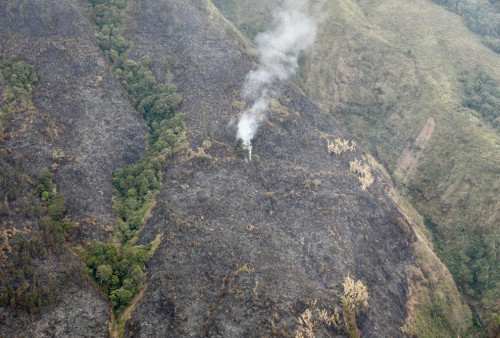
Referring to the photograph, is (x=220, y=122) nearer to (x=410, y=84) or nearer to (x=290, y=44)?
(x=290, y=44)

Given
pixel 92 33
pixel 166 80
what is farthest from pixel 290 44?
pixel 92 33

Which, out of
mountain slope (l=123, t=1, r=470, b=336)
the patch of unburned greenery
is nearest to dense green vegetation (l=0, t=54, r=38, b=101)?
the patch of unburned greenery

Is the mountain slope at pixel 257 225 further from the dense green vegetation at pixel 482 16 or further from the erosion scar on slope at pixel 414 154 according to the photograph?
Answer: the dense green vegetation at pixel 482 16

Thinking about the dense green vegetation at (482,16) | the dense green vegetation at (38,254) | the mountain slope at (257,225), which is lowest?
the dense green vegetation at (38,254)

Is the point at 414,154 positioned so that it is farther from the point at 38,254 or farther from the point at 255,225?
the point at 38,254

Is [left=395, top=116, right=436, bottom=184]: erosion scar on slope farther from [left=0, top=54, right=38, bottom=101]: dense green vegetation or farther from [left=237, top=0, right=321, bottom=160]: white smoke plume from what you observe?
[left=0, top=54, right=38, bottom=101]: dense green vegetation

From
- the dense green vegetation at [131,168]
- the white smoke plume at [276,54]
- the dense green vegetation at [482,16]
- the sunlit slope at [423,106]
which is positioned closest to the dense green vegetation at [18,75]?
the dense green vegetation at [131,168]
